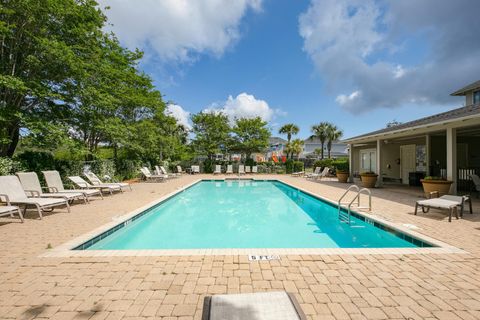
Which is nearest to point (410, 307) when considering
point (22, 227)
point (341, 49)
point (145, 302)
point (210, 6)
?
point (145, 302)

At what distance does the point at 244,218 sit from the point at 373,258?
460 centimetres

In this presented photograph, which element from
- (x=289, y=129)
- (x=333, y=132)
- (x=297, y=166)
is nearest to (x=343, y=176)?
(x=297, y=166)

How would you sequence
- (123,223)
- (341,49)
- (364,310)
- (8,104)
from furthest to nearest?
(341,49), (8,104), (123,223), (364,310)

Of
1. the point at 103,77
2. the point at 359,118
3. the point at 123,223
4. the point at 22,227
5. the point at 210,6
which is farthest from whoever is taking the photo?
the point at 359,118

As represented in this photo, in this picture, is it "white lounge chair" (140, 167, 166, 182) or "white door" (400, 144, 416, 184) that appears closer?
"white door" (400, 144, 416, 184)

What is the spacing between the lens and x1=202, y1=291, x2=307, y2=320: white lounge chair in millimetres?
1699

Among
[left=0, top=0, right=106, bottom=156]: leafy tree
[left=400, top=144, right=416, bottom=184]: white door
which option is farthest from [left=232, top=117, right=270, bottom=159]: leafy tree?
[left=0, top=0, right=106, bottom=156]: leafy tree

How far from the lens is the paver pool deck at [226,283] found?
2.20 meters

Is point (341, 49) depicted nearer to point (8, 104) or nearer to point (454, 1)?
point (454, 1)

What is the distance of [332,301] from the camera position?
7.71 ft

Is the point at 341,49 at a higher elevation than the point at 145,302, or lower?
higher

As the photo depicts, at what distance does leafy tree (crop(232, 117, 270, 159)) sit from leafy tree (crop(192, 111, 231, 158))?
3.31 feet

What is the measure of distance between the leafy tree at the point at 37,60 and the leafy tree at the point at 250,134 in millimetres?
16280

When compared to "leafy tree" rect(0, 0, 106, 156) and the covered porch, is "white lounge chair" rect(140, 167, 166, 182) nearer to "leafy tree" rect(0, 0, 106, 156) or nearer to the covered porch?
"leafy tree" rect(0, 0, 106, 156)
